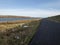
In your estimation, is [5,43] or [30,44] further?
[30,44]

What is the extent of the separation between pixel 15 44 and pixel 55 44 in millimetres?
3664

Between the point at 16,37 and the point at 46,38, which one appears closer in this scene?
the point at 16,37

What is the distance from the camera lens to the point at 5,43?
14.9 meters

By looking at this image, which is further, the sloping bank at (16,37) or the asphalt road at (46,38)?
the asphalt road at (46,38)

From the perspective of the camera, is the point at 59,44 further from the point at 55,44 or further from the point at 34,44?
the point at 34,44

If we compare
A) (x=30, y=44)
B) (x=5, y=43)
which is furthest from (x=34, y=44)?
(x=5, y=43)

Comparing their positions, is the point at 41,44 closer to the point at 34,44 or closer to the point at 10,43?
the point at 34,44

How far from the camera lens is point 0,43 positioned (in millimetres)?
15078

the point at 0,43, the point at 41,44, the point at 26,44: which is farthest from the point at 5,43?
the point at 41,44

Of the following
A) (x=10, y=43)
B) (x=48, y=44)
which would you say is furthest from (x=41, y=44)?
(x=10, y=43)

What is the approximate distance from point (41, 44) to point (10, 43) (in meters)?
2.81

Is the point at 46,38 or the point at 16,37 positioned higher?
the point at 16,37

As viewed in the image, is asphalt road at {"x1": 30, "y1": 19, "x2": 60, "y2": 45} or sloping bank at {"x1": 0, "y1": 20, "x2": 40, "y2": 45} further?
asphalt road at {"x1": 30, "y1": 19, "x2": 60, "y2": 45}

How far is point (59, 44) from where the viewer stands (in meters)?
15.6
